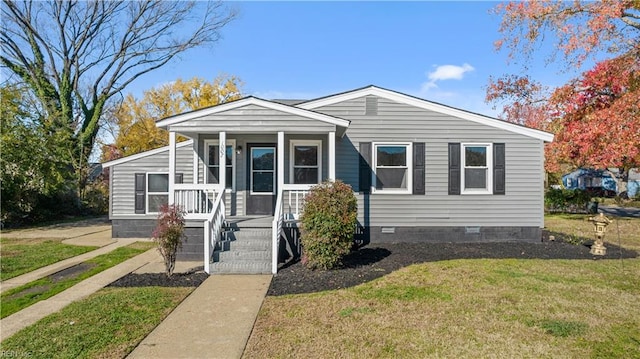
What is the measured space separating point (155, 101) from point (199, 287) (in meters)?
24.6

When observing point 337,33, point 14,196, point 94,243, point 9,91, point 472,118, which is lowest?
point 94,243

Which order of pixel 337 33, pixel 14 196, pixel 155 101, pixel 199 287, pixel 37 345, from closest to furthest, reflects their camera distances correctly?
1. pixel 37 345
2. pixel 199 287
3. pixel 337 33
4. pixel 14 196
5. pixel 155 101

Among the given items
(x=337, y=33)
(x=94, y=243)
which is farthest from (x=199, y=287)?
(x=337, y=33)

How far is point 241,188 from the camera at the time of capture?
9727 millimetres

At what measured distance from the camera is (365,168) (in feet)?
30.6

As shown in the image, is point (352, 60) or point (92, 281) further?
point (352, 60)

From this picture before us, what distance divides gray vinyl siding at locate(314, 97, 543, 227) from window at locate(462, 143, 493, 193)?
197mm

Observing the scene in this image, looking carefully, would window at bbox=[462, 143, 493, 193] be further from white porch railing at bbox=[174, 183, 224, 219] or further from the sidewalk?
the sidewalk

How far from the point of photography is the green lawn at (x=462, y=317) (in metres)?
3.52

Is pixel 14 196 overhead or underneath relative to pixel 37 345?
overhead

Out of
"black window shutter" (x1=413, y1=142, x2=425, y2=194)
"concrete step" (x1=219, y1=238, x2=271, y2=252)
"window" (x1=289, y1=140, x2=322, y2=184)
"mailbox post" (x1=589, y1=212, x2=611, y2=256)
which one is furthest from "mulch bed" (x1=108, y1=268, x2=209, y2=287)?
"mailbox post" (x1=589, y1=212, x2=611, y2=256)

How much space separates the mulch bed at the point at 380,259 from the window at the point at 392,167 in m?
1.54

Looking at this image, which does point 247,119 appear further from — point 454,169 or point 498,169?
point 498,169

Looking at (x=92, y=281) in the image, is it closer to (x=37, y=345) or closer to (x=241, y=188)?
(x=37, y=345)
